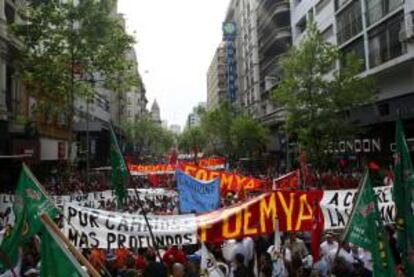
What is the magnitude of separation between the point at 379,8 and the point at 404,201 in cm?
2943

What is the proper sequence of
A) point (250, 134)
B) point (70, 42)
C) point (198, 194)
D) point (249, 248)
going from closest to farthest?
point (249, 248), point (198, 194), point (70, 42), point (250, 134)

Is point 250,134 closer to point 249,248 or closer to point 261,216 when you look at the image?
point 249,248

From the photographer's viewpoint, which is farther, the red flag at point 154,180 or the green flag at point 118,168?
the red flag at point 154,180

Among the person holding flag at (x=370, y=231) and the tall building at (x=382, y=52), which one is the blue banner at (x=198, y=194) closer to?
the person holding flag at (x=370, y=231)

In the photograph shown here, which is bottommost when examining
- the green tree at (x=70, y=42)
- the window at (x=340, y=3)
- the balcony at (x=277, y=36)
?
the green tree at (x=70, y=42)

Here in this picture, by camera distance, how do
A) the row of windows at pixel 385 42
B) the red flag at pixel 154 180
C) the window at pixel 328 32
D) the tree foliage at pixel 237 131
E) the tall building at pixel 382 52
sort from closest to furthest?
the red flag at pixel 154 180 < the tall building at pixel 382 52 < the row of windows at pixel 385 42 < the window at pixel 328 32 < the tree foliage at pixel 237 131

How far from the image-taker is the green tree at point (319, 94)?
34.2m

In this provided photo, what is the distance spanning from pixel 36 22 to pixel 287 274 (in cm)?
2109

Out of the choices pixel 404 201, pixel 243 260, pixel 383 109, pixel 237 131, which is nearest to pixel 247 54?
pixel 237 131

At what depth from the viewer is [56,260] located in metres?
5.96

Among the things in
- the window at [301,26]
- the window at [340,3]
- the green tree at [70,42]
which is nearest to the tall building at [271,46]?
the window at [301,26]

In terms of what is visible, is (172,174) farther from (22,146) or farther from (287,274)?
(287,274)

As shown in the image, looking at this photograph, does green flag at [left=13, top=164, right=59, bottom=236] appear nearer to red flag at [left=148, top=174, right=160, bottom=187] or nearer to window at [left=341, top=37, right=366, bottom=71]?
red flag at [left=148, top=174, right=160, bottom=187]

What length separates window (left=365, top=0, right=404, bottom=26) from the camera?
3329 cm
